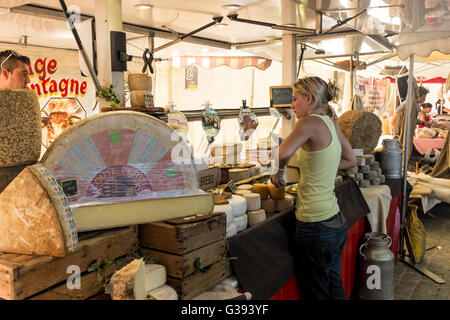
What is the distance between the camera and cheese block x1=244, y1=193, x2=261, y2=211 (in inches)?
79.3

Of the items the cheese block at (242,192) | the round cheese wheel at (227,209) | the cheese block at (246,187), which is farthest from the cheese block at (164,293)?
the cheese block at (246,187)

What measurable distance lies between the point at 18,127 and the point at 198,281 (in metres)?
0.79

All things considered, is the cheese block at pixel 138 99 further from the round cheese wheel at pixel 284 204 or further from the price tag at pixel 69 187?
the round cheese wheel at pixel 284 204

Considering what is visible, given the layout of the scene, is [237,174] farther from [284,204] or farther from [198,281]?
[198,281]

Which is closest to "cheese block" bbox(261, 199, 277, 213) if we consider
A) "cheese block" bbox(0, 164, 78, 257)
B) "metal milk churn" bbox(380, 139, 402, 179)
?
"cheese block" bbox(0, 164, 78, 257)

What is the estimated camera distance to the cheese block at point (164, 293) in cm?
126

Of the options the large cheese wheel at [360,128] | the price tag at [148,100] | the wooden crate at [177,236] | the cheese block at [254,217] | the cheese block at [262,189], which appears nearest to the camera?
the wooden crate at [177,236]

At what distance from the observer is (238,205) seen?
186 cm

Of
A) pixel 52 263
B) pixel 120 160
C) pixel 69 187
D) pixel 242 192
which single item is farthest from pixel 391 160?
pixel 52 263

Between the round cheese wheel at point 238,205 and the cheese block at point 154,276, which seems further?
the round cheese wheel at point 238,205

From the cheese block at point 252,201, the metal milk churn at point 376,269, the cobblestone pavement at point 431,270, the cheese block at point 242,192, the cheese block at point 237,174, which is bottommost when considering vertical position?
the cobblestone pavement at point 431,270

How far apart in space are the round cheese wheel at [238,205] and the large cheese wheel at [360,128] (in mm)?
1948

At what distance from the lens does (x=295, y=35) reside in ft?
13.0
